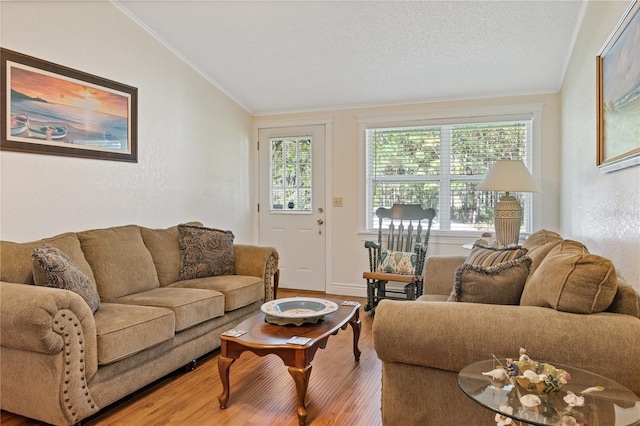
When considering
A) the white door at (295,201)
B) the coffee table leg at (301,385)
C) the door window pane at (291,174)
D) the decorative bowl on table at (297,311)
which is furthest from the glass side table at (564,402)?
the door window pane at (291,174)

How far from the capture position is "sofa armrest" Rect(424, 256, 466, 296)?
291cm

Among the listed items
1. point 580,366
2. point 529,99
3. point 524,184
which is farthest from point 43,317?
point 529,99

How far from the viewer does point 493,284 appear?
185 centimetres

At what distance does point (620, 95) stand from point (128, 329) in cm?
257

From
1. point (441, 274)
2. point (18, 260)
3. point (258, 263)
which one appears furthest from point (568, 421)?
point (258, 263)

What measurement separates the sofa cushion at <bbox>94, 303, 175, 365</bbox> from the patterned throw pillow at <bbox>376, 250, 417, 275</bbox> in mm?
2128

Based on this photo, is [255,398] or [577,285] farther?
[255,398]

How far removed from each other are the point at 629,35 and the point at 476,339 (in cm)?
136

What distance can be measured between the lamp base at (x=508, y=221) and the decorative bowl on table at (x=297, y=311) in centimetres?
161

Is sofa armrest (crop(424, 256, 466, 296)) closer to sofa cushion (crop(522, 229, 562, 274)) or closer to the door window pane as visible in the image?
sofa cushion (crop(522, 229, 562, 274))

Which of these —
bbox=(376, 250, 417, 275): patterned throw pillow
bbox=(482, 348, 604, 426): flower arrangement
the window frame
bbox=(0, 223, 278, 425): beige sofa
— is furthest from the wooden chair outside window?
bbox=(482, 348, 604, 426): flower arrangement

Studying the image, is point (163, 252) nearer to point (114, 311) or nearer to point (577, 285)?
point (114, 311)

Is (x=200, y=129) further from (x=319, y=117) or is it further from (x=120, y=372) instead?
(x=120, y=372)

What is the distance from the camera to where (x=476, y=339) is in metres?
1.59
